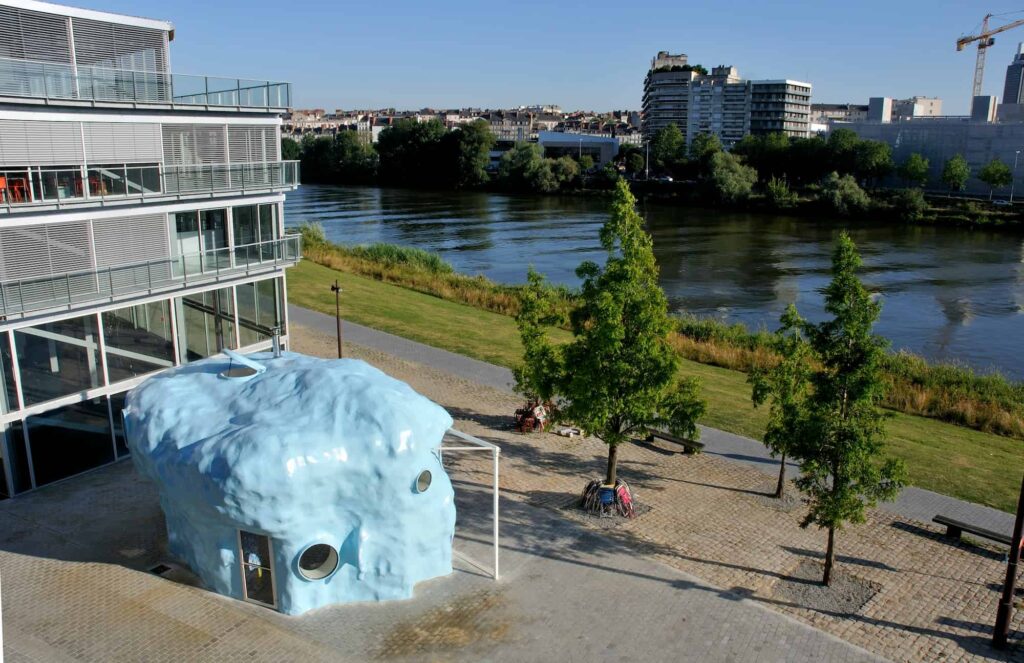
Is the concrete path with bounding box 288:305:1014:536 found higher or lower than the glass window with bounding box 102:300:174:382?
lower

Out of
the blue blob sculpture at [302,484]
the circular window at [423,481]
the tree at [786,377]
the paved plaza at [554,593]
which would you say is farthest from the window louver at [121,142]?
the tree at [786,377]

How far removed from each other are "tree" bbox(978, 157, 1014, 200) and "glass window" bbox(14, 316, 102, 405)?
9131 centimetres

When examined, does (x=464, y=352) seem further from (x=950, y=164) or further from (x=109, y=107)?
(x=950, y=164)

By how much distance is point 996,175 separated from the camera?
8494 centimetres

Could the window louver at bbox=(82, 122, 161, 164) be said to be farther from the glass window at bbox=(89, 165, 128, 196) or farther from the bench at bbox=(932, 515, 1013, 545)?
the bench at bbox=(932, 515, 1013, 545)

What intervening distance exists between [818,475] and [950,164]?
90396 mm

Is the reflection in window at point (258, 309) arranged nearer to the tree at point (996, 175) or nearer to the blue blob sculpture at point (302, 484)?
the blue blob sculpture at point (302, 484)

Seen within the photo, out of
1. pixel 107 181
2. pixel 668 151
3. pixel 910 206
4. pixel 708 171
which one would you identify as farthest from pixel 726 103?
pixel 107 181

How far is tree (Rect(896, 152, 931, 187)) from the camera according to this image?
89.8 metres

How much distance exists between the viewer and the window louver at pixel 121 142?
16.6 m

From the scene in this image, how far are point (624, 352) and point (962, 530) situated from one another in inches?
267

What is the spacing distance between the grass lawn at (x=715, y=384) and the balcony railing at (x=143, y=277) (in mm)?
7238

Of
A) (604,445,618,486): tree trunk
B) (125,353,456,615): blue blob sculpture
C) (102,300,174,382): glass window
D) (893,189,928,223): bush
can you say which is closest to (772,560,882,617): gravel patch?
(604,445,618,486): tree trunk

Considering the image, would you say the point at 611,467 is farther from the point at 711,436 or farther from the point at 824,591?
the point at 711,436
